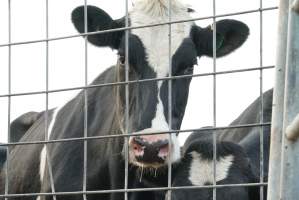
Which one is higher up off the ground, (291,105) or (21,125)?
(291,105)

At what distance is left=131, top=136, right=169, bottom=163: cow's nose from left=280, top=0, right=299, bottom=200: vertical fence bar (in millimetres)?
1997

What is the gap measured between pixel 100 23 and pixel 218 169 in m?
1.33

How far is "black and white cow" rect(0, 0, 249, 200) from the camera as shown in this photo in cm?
514

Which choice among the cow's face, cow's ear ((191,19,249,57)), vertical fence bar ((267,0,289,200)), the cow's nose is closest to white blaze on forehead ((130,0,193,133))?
the cow's face

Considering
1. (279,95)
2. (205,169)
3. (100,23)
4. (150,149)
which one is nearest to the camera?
(279,95)

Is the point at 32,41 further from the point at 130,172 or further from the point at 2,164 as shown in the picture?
the point at 2,164

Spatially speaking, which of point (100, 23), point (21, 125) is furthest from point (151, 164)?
point (21, 125)

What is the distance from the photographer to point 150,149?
14.6ft

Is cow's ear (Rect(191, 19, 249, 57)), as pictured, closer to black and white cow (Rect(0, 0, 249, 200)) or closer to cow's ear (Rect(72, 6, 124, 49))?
black and white cow (Rect(0, 0, 249, 200))

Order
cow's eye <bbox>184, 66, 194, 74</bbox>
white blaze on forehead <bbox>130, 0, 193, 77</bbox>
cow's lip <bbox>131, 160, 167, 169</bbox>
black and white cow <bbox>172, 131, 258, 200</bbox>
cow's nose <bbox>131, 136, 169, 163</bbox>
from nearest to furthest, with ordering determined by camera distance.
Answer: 1. cow's nose <bbox>131, 136, 169, 163</bbox>
2. cow's lip <bbox>131, 160, 167, 169</bbox>
3. black and white cow <bbox>172, 131, 258, 200</bbox>
4. white blaze on forehead <bbox>130, 0, 193, 77</bbox>
5. cow's eye <bbox>184, 66, 194, 74</bbox>

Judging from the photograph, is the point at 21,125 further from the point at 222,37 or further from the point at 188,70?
the point at 188,70

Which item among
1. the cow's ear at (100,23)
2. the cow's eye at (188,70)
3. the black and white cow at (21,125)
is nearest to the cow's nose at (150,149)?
the cow's eye at (188,70)

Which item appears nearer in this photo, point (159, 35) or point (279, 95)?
point (279, 95)

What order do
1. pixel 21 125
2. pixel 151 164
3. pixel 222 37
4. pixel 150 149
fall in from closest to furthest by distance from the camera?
1. pixel 150 149
2. pixel 151 164
3. pixel 222 37
4. pixel 21 125
